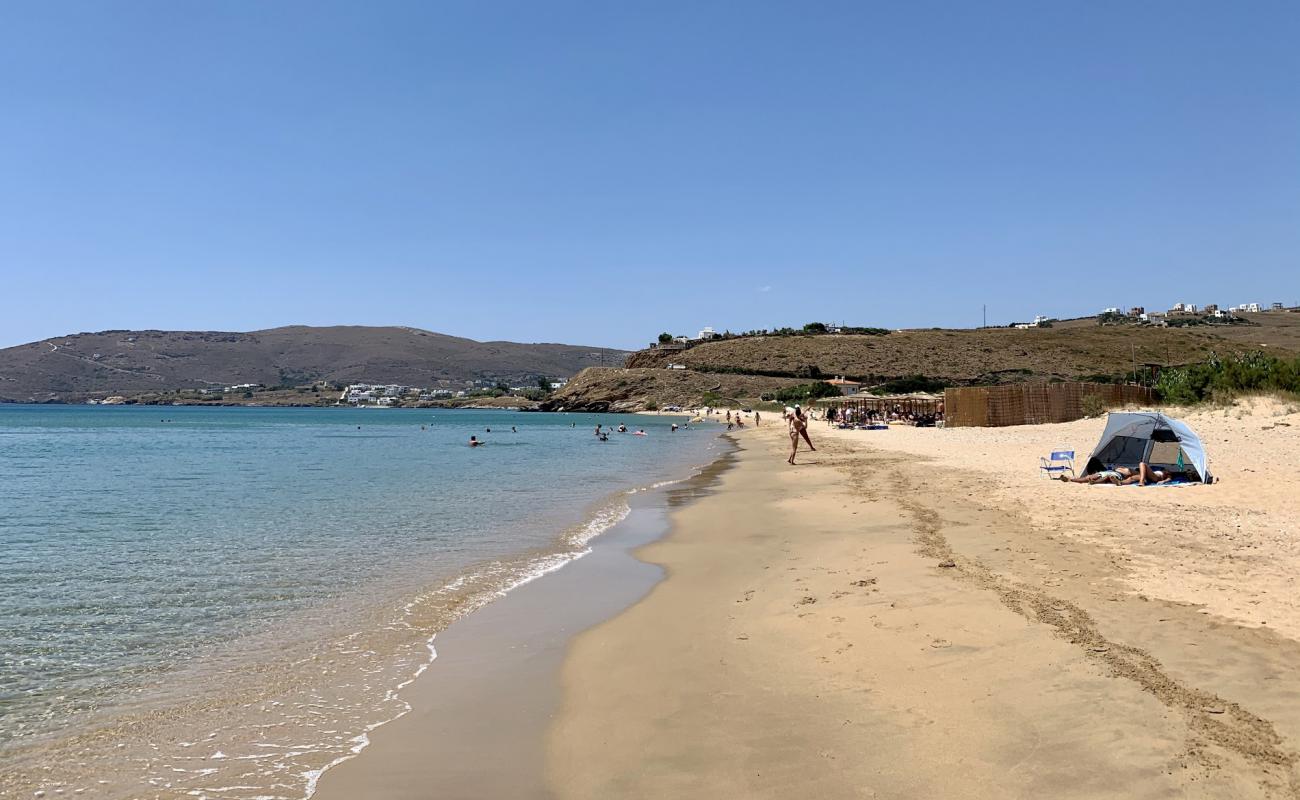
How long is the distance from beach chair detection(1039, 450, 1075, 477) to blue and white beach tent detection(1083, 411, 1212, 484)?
646 mm

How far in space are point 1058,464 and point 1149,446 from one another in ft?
7.08

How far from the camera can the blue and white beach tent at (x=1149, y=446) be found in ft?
45.3

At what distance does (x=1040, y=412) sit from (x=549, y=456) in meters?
21.3

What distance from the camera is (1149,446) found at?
14.7 m

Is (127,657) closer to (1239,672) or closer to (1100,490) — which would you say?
(1239,672)

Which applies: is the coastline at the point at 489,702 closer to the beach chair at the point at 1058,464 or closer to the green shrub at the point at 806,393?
the beach chair at the point at 1058,464

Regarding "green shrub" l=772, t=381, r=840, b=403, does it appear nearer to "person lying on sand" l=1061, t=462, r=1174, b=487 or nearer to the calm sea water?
the calm sea water

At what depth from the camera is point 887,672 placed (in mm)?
5387

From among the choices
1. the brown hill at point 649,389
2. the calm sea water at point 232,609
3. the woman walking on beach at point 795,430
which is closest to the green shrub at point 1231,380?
the woman walking on beach at point 795,430

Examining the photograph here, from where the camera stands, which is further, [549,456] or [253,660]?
[549,456]

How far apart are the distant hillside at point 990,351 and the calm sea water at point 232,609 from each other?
8935 cm

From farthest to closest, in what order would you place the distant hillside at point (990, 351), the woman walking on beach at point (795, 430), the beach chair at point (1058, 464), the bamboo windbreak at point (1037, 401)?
the distant hillside at point (990, 351) → the bamboo windbreak at point (1037, 401) → the woman walking on beach at point (795, 430) → the beach chair at point (1058, 464)

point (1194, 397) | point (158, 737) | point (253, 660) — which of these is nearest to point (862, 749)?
point (158, 737)

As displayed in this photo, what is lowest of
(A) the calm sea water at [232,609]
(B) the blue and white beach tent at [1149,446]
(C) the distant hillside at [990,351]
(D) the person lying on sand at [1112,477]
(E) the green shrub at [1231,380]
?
(A) the calm sea water at [232,609]
